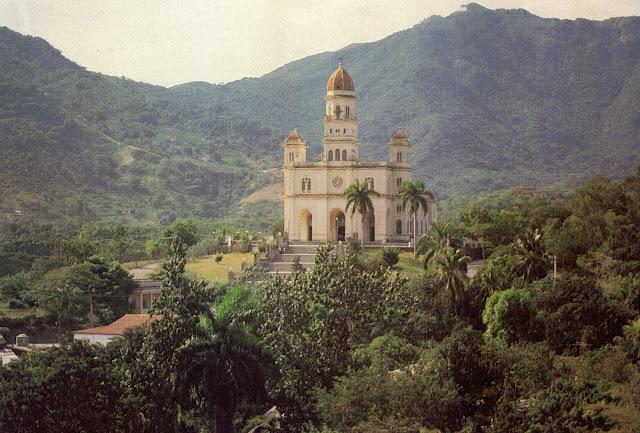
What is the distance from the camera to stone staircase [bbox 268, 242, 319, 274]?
59.7m

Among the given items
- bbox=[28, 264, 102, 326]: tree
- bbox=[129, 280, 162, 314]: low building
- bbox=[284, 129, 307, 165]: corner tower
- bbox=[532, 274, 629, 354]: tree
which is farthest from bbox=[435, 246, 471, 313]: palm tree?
bbox=[284, 129, 307, 165]: corner tower

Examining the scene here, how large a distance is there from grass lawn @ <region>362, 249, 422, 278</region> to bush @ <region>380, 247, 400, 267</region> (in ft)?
0.89

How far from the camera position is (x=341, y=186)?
67500 millimetres

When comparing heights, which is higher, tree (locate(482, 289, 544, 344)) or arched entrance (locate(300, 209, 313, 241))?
arched entrance (locate(300, 209, 313, 241))

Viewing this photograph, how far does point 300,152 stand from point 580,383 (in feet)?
131

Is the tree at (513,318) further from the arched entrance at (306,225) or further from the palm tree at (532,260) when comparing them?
the arched entrance at (306,225)

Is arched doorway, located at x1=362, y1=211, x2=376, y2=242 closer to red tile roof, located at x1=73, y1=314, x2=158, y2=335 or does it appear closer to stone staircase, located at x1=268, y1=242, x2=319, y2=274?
stone staircase, located at x1=268, y1=242, x2=319, y2=274

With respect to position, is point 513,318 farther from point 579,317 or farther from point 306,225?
point 306,225

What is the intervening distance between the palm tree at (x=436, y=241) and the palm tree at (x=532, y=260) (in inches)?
232

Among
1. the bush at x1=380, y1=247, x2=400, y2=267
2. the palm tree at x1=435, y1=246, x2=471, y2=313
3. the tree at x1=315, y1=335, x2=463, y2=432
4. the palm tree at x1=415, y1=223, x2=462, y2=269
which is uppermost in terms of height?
the palm tree at x1=415, y1=223, x2=462, y2=269

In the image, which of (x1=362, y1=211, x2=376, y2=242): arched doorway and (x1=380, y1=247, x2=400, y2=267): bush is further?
(x1=362, y1=211, x2=376, y2=242): arched doorway

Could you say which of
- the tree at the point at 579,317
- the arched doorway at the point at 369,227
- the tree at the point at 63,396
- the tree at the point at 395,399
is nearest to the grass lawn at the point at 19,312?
the arched doorway at the point at 369,227

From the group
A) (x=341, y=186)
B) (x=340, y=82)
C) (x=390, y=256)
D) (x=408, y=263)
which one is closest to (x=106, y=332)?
(x=390, y=256)

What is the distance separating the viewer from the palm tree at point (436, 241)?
185 ft
